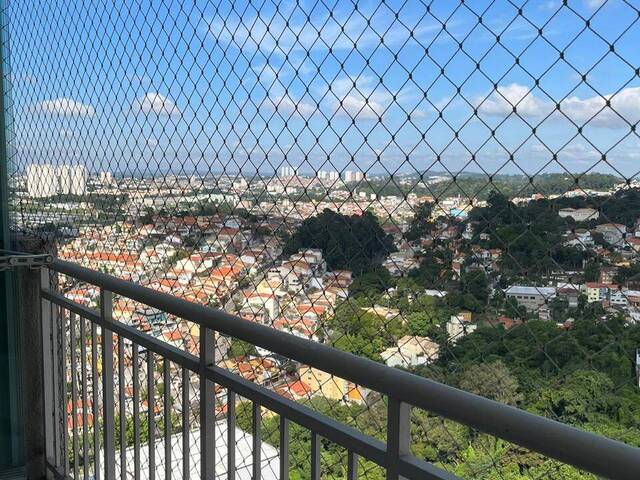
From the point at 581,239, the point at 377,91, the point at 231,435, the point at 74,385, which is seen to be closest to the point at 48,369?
the point at 74,385

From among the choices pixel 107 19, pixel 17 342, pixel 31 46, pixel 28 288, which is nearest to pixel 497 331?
pixel 28 288

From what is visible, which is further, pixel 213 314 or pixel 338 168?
pixel 338 168

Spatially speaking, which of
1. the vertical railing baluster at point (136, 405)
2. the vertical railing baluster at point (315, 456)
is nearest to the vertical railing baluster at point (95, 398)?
the vertical railing baluster at point (136, 405)

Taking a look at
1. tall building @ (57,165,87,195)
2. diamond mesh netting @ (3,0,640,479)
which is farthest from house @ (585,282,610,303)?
tall building @ (57,165,87,195)

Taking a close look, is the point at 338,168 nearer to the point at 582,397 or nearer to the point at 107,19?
the point at 582,397

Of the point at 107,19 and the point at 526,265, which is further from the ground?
the point at 107,19

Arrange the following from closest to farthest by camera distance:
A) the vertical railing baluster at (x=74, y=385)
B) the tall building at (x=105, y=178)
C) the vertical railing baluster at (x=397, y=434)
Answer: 1. the vertical railing baluster at (x=397, y=434)
2. the vertical railing baluster at (x=74, y=385)
3. the tall building at (x=105, y=178)

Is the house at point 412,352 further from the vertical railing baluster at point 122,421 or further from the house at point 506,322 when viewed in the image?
the vertical railing baluster at point 122,421

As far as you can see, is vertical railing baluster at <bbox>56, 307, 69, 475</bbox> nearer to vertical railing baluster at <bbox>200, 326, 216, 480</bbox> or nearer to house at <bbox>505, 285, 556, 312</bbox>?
vertical railing baluster at <bbox>200, 326, 216, 480</bbox>
